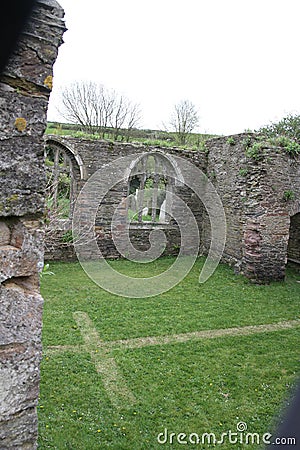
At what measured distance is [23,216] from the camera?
6.59ft

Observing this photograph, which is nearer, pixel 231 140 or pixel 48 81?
pixel 48 81

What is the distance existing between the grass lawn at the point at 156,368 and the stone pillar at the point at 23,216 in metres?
2.06

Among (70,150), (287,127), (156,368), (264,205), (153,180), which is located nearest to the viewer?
(156,368)

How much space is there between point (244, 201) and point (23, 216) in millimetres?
8695

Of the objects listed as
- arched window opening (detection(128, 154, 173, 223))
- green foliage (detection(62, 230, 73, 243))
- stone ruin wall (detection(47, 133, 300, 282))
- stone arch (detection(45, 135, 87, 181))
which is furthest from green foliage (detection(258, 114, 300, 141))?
green foliage (detection(62, 230, 73, 243))

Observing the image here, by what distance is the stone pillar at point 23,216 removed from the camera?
188cm

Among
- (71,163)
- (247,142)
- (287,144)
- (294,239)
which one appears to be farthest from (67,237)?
(294,239)

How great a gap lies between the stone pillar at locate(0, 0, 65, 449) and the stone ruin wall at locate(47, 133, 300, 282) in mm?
8278

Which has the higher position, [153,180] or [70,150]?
[70,150]

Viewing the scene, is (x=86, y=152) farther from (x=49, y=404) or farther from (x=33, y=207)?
(x=33, y=207)

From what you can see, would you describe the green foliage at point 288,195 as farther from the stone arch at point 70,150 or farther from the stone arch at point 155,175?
the stone arch at point 70,150

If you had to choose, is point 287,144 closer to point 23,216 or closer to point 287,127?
point 287,127

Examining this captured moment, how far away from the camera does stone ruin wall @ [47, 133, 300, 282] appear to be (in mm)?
9703

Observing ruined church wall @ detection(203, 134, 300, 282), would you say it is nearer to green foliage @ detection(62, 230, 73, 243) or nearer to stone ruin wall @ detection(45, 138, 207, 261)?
stone ruin wall @ detection(45, 138, 207, 261)
